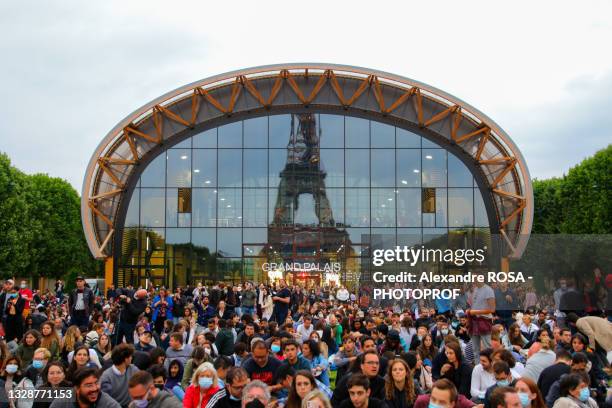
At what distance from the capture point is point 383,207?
3591cm

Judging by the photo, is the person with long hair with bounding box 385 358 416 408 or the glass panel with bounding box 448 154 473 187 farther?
the glass panel with bounding box 448 154 473 187

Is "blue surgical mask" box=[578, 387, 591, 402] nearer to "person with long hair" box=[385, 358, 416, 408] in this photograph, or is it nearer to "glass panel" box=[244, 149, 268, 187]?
"person with long hair" box=[385, 358, 416, 408]

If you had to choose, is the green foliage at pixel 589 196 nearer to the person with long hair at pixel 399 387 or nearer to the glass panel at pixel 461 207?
the glass panel at pixel 461 207

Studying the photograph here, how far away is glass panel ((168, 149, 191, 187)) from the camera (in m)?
36.1

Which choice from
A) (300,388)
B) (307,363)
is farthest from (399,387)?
(307,363)

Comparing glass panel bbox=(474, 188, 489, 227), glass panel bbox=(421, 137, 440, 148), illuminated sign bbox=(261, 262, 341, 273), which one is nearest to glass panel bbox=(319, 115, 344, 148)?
glass panel bbox=(421, 137, 440, 148)

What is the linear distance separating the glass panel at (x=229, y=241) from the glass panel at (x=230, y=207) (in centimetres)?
36

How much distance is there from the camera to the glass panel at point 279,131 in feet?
118

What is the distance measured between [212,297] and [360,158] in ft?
43.9

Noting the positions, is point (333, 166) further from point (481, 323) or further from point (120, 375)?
point (120, 375)

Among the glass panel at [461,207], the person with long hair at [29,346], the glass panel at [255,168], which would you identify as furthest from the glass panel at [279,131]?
the person with long hair at [29,346]

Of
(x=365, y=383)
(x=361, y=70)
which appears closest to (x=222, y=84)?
(x=361, y=70)

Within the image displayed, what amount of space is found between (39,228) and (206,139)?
1695 centimetres

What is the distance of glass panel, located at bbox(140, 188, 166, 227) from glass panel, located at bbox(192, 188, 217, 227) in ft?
5.28
